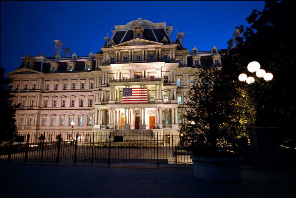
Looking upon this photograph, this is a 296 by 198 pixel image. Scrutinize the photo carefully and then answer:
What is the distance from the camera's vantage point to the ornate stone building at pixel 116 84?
31.3 metres

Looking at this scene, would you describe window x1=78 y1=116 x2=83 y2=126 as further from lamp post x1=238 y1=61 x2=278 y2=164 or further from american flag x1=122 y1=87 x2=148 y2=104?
lamp post x1=238 y1=61 x2=278 y2=164

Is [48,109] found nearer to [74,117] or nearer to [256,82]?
[74,117]

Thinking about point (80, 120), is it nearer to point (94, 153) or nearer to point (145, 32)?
point (94, 153)

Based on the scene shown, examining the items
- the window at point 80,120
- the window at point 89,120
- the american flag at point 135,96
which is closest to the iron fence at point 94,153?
the american flag at point 135,96

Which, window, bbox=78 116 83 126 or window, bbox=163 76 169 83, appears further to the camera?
window, bbox=78 116 83 126

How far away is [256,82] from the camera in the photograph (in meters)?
10.5

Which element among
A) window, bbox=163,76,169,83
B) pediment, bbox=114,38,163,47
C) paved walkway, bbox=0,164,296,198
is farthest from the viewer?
window, bbox=163,76,169,83

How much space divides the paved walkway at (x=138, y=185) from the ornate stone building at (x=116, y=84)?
1991 centimetres

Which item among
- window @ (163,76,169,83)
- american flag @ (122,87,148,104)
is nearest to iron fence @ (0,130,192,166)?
american flag @ (122,87,148,104)

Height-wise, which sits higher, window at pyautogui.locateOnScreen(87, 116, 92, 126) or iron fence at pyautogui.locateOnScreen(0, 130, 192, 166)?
window at pyautogui.locateOnScreen(87, 116, 92, 126)

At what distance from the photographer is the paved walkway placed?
5.44 meters

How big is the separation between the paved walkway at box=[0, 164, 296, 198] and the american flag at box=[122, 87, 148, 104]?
66.9 ft

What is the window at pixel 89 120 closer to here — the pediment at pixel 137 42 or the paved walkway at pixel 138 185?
the pediment at pixel 137 42

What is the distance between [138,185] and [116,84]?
27.1 metres
